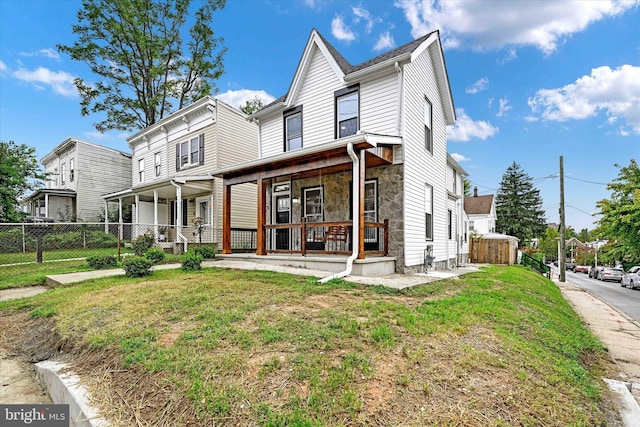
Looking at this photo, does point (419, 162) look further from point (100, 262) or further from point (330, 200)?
point (100, 262)

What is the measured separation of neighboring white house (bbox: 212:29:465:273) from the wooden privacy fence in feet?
34.2

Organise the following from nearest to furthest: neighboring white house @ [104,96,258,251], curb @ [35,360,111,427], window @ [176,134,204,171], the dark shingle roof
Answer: curb @ [35,360,111,427] → the dark shingle roof → neighboring white house @ [104,96,258,251] → window @ [176,134,204,171]

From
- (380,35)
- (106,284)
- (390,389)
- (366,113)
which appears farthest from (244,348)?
(380,35)

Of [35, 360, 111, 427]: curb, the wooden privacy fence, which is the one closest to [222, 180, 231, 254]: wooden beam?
[35, 360, 111, 427]: curb

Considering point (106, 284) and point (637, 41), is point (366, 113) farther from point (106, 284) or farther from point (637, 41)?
point (637, 41)

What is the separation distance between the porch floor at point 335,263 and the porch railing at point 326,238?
32 centimetres

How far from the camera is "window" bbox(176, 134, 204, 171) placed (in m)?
15.9

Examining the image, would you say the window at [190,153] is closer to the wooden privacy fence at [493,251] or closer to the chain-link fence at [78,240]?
the chain-link fence at [78,240]

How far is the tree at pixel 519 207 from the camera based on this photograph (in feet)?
138

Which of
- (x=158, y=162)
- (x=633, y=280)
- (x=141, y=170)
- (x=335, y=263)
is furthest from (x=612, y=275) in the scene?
(x=141, y=170)

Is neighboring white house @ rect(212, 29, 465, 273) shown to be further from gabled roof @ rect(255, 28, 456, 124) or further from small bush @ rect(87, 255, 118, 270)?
small bush @ rect(87, 255, 118, 270)

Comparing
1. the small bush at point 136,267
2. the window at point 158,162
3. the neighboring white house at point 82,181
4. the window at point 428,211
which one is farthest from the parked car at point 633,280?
the neighboring white house at point 82,181

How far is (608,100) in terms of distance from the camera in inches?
785

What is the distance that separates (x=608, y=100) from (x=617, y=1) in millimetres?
10225
